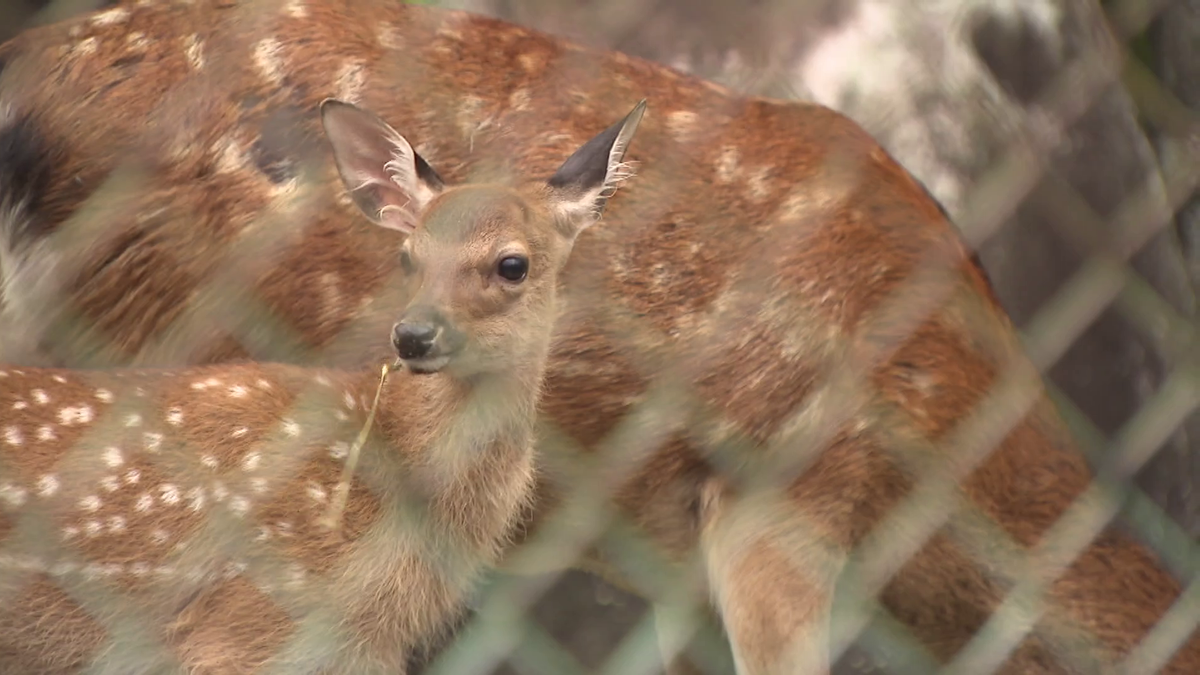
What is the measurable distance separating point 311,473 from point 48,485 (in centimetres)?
42

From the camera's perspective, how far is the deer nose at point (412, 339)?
8.64 ft

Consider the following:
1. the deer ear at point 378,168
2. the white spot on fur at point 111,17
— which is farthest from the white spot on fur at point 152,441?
the white spot on fur at point 111,17

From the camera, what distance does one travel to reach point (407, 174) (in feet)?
9.66

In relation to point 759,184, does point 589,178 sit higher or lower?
higher

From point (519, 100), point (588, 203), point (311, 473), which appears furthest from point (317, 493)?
point (519, 100)

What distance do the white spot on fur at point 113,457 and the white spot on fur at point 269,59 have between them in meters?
1.02

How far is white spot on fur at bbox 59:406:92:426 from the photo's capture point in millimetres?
2615

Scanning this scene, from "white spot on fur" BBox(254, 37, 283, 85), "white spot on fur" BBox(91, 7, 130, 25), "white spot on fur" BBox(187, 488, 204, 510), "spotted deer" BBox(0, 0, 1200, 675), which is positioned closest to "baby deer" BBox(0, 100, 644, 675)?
"white spot on fur" BBox(187, 488, 204, 510)

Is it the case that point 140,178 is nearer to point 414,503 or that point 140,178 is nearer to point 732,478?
point 414,503

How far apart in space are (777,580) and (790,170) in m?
0.91

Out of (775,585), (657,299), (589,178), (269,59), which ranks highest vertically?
(589,178)

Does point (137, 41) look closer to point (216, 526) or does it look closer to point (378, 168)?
point (378, 168)

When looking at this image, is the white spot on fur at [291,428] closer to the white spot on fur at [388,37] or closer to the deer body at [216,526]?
the deer body at [216,526]

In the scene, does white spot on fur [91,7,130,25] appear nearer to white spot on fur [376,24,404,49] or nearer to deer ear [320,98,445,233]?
white spot on fur [376,24,404,49]
